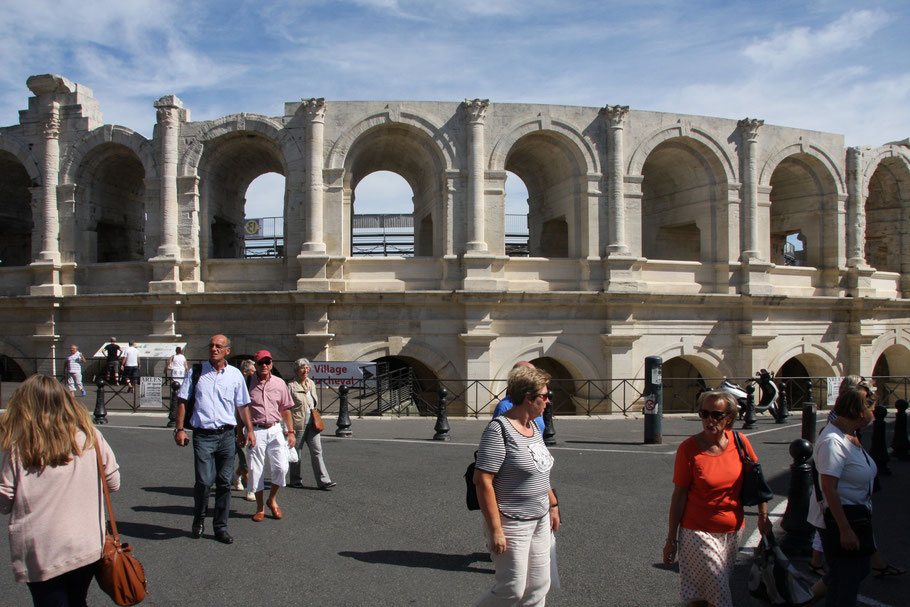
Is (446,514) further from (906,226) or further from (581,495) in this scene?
(906,226)

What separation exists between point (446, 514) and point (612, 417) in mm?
9926

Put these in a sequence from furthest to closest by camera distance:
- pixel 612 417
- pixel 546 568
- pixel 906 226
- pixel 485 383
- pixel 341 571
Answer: pixel 906 226, pixel 485 383, pixel 612 417, pixel 341 571, pixel 546 568

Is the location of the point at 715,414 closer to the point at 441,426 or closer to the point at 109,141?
the point at 441,426

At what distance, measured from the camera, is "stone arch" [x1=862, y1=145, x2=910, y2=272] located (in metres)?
23.0

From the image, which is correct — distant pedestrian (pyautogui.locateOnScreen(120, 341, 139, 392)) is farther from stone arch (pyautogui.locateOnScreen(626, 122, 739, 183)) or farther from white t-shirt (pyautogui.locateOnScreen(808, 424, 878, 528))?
white t-shirt (pyautogui.locateOnScreen(808, 424, 878, 528))

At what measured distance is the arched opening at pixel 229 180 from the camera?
18.8m

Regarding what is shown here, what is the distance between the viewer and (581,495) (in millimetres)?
8328

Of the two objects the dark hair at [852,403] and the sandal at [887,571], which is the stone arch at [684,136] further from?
the dark hair at [852,403]

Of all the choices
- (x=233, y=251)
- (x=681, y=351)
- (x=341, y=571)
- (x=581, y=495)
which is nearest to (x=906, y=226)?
(x=681, y=351)

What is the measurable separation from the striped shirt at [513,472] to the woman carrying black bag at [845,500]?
2.07 meters

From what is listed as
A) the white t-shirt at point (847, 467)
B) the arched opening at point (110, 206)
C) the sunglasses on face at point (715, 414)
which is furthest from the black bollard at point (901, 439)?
the arched opening at point (110, 206)

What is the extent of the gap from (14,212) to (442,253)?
15.9 metres

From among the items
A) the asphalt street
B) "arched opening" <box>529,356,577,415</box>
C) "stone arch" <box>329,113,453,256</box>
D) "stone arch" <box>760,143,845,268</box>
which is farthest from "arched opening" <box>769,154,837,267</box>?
the asphalt street

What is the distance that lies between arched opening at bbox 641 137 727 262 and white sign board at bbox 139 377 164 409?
49.5 ft
